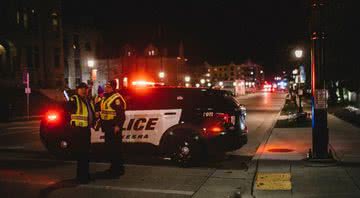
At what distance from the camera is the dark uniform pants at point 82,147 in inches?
362

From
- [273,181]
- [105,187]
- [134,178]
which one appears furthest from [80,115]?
[273,181]

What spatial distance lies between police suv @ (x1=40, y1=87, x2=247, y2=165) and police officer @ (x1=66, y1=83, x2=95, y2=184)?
7.20ft

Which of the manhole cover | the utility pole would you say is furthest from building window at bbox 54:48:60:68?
the utility pole

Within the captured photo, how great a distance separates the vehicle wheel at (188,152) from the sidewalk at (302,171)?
1411 mm

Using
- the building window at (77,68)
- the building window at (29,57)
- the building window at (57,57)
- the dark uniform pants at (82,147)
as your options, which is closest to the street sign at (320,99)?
the dark uniform pants at (82,147)

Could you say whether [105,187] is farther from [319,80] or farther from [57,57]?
[57,57]

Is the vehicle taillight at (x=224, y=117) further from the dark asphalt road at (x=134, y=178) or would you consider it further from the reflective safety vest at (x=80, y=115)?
the reflective safety vest at (x=80, y=115)

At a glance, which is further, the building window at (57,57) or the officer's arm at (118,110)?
the building window at (57,57)

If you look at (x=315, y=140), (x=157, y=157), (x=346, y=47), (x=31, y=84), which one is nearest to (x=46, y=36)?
(x=31, y=84)

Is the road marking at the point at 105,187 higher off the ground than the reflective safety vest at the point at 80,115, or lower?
lower

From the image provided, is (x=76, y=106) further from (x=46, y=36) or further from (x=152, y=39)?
(x=152, y=39)

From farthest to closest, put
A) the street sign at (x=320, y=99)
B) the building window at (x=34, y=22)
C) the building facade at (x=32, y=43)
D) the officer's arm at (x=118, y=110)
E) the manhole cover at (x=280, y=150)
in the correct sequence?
the building window at (x=34, y=22)
the building facade at (x=32, y=43)
the manhole cover at (x=280, y=150)
the street sign at (x=320, y=99)
the officer's arm at (x=118, y=110)

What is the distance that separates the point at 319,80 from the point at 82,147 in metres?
5.12

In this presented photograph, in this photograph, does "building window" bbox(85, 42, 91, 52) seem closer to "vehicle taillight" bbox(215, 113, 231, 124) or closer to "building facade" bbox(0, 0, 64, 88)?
"building facade" bbox(0, 0, 64, 88)
